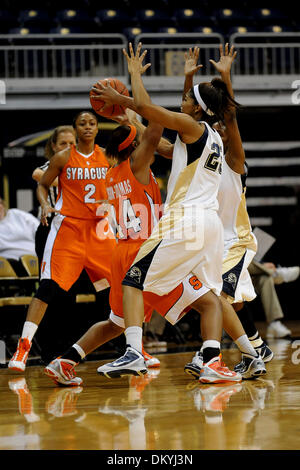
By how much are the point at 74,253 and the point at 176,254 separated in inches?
54.5

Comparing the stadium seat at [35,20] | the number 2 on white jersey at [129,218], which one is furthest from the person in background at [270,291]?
the stadium seat at [35,20]

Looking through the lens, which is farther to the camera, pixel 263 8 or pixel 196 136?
pixel 263 8

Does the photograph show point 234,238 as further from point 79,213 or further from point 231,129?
point 79,213

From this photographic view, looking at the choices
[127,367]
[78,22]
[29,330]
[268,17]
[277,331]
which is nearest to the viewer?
[127,367]

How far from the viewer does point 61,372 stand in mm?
4098

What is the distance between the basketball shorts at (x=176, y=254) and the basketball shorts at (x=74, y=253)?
1138 mm

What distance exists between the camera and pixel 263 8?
565 inches

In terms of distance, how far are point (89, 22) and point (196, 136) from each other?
33.0 ft

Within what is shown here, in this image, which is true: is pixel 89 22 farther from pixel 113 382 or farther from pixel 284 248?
pixel 113 382

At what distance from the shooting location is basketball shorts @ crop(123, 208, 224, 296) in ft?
12.5

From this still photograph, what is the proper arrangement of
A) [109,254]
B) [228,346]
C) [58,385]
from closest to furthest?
[58,385]
[109,254]
[228,346]

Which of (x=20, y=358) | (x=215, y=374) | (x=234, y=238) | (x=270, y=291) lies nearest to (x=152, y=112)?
(x=234, y=238)

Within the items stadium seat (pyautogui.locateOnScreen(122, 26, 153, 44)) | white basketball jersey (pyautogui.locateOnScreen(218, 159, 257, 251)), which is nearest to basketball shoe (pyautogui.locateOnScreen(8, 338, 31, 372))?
white basketball jersey (pyautogui.locateOnScreen(218, 159, 257, 251))
